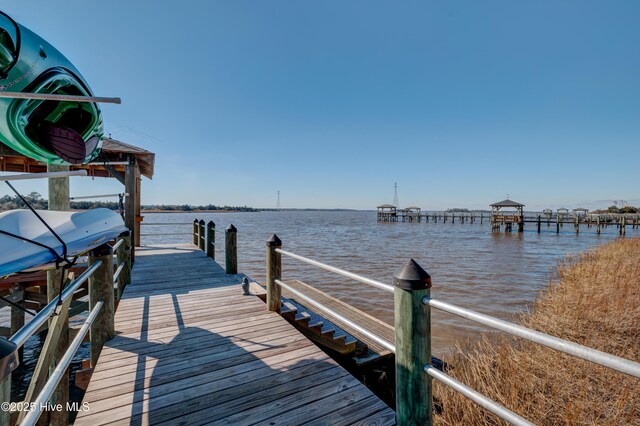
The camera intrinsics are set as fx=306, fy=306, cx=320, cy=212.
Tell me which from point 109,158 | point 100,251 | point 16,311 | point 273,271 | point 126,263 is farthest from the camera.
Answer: point 109,158

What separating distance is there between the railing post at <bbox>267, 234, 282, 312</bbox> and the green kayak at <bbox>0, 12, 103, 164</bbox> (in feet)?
7.54

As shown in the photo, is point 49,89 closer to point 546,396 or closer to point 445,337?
point 546,396

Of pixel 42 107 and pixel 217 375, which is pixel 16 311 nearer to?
pixel 42 107

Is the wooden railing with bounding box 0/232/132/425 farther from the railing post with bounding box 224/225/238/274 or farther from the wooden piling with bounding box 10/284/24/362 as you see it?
the wooden piling with bounding box 10/284/24/362

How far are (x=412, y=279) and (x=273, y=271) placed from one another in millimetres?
2479

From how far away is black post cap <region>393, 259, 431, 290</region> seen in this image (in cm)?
185

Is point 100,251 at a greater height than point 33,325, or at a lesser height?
greater

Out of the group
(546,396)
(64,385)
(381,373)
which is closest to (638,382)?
(546,396)

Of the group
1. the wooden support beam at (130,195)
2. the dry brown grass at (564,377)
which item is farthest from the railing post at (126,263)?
the dry brown grass at (564,377)

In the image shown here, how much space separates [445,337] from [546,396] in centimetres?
343

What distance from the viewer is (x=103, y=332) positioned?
3.26 metres

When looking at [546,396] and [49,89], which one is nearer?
[49,89]

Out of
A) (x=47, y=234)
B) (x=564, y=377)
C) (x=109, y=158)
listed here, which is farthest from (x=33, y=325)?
(x=109, y=158)

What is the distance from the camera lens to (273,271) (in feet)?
13.2
